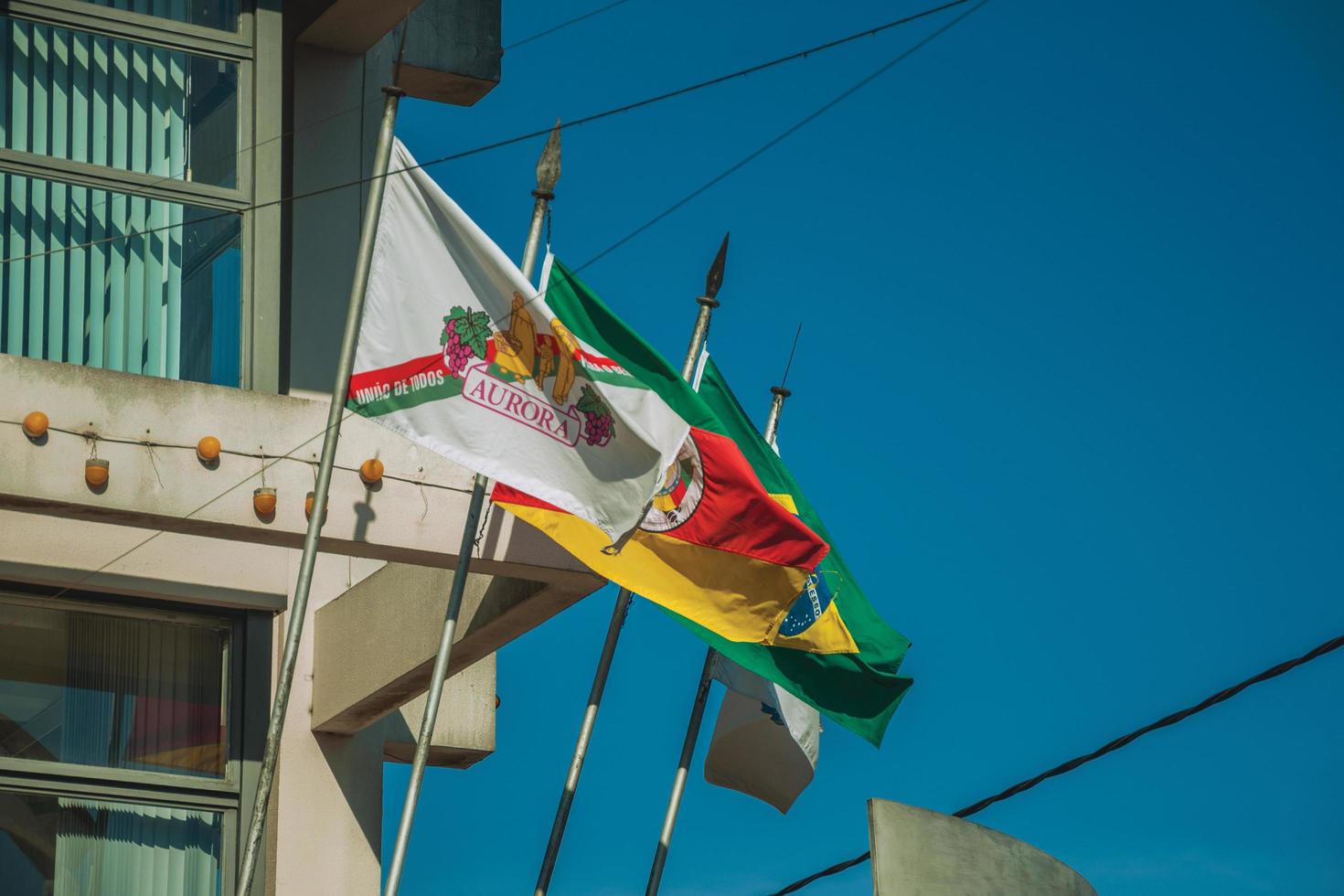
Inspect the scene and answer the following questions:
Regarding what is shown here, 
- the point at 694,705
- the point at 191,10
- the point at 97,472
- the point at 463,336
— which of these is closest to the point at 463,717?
the point at 694,705

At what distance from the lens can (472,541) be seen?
31.1ft

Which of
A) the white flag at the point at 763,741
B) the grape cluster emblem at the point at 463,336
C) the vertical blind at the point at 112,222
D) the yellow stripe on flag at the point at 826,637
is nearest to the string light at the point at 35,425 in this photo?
the vertical blind at the point at 112,222

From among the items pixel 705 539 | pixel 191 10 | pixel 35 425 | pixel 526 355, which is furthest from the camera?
pixel 191 10

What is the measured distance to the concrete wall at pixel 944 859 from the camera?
909 centimetres

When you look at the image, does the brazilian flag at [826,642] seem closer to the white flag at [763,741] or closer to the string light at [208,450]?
the white flag at [763,741]

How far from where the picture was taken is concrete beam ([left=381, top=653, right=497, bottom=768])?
1262 cm

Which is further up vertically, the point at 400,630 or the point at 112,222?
the point at 112,222

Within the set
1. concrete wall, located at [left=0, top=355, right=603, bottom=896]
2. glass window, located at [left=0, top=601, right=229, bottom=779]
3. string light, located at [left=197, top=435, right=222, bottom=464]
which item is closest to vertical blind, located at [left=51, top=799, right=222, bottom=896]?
glass window, located at [left=0, top=601, right=229, bottom=779]

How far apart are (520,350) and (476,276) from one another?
0.38m

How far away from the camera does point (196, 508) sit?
940 cm

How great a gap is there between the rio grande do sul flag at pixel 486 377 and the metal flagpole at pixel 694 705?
170cm

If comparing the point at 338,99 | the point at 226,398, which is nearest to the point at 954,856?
the point at 226,398

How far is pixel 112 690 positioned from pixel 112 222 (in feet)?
7.91

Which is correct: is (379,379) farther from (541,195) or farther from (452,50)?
(452,50)
